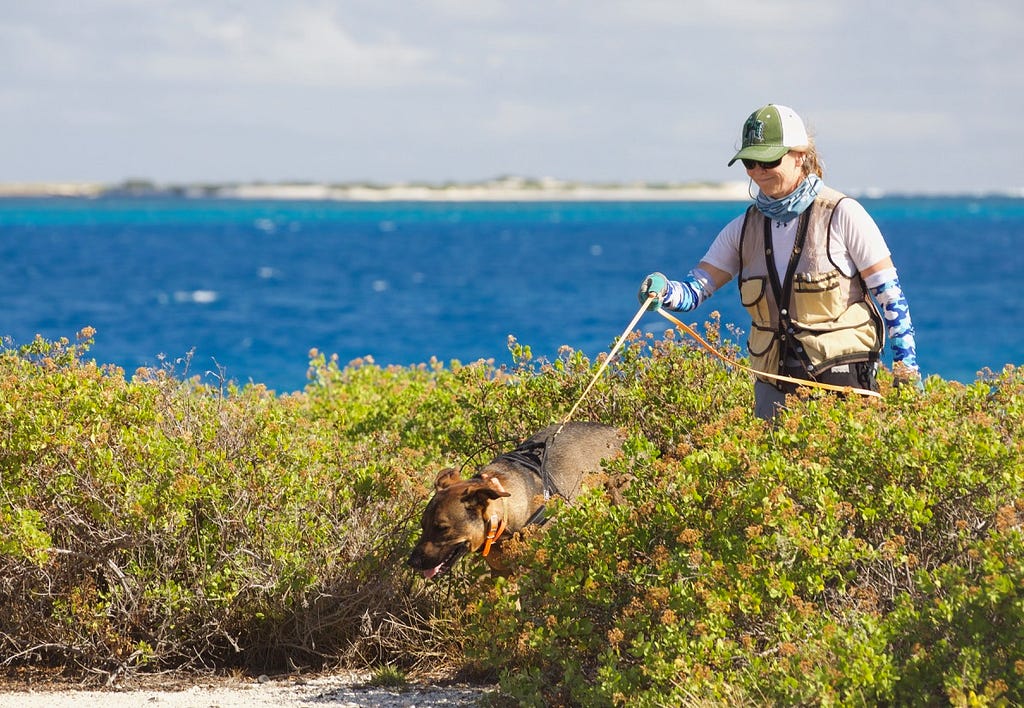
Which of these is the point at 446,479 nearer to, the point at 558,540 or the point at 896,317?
the point at 558,540

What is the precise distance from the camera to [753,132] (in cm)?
625

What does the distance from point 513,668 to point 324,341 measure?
113 ft

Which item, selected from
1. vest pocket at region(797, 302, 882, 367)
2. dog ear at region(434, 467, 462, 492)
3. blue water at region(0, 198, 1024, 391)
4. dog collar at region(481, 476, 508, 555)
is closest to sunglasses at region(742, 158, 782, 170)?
vest pocket at region(797, 302, 882, 367)

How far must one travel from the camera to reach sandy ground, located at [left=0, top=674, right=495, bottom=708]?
6.05 meters

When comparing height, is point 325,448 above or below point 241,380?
above

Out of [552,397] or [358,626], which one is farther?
[552,397]

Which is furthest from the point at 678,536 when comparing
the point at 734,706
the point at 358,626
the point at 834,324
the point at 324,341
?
the point at 324,341

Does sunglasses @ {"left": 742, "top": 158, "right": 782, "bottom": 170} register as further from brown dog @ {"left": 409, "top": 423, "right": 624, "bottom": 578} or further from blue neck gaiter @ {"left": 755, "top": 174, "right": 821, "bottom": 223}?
brown dog @ {"left": 409, "top": 423, "right": 624, "bottom": 578}

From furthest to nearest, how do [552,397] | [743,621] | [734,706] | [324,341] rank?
[324,341]
[552,397]
[743,621]
[734,706]

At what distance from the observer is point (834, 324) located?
21.0ft

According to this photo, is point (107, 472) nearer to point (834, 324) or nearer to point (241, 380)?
point (834, 324)

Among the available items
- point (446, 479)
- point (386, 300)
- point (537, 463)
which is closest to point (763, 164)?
point (537, 463)

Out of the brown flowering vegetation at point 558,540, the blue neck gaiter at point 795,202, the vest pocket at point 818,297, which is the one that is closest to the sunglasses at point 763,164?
the blue neck gaiter at point 795,202

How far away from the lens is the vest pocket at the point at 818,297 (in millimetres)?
6309
